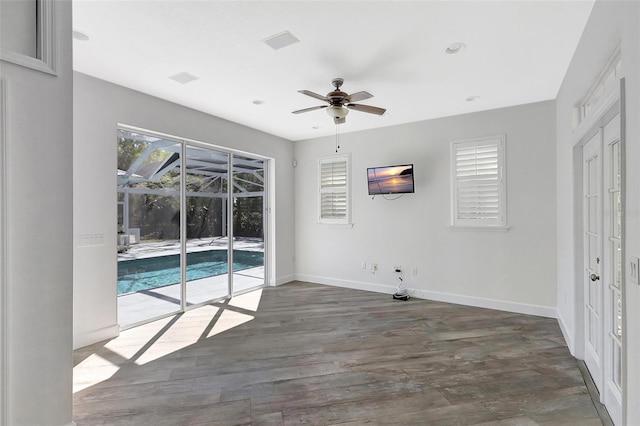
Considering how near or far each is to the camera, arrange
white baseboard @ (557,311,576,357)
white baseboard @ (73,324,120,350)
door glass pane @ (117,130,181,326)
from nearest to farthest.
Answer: white baseboard @ (557,311,576,357)
white baseboard @ (73,324,120,350)
door glass pane @ (117,130,181,326)

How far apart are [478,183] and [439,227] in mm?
839

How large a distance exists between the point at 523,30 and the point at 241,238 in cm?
447

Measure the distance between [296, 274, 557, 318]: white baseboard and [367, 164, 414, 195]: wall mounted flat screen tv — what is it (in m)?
1.61

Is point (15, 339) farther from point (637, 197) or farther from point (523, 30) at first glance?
point (523, 30)

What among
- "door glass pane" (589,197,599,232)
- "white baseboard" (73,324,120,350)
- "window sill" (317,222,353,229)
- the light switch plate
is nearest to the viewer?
the light switch plate

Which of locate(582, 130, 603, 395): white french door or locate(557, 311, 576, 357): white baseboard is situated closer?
locate(582, 130, 603, 395): white french door

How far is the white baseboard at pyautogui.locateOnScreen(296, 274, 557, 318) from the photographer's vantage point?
13.4 ft

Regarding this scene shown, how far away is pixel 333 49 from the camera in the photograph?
8.91ft

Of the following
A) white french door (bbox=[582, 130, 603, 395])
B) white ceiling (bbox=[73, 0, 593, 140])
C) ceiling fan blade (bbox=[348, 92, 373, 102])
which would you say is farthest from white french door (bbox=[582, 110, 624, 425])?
ceiling fan blade (bbox=[348, 92, 373, 102])

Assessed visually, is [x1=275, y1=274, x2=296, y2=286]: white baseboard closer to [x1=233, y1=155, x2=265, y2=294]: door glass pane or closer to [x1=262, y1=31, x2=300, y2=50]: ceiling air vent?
[x1=233, y1=155, x2=265, y2=294]: door glass pane

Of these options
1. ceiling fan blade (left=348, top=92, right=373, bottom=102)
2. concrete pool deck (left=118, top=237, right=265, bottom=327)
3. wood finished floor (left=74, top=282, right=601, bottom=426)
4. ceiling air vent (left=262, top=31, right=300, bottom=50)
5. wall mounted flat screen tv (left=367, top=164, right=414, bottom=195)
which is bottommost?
wood finished floor (left=74, top=282, right=601, bottom=426)

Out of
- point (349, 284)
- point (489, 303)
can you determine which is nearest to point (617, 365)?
point (489, 303)

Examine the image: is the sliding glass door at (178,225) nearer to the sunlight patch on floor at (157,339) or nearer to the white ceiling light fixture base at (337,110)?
the sunlight patch on floor at (157,339)

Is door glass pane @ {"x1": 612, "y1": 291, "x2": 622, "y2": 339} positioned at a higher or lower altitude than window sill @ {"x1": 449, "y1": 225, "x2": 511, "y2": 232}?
lower
